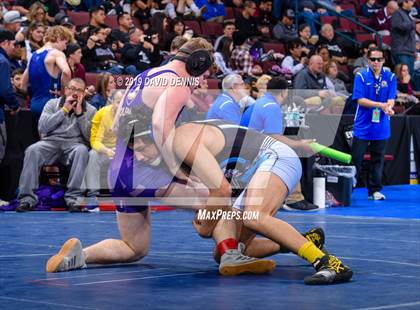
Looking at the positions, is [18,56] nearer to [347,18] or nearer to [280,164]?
[280,164]

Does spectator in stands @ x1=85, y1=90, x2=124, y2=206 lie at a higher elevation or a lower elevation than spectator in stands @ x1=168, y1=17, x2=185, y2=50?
lower

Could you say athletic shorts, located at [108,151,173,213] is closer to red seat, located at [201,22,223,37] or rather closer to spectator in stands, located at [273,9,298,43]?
red seat, located at [201,22,223,37]

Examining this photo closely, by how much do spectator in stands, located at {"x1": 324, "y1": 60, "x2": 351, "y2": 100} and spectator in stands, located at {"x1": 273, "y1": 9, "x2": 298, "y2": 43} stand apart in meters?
1.65

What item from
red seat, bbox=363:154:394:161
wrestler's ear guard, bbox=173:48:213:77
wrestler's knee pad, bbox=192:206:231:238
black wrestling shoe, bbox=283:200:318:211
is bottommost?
black wrestling shoe, bbox=283:200:318:211

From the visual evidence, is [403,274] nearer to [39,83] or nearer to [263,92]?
[263,92]

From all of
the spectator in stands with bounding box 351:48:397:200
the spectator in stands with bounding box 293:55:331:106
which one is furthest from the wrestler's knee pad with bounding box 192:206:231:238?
the spectator in stands with bounding box 293:55:331:106

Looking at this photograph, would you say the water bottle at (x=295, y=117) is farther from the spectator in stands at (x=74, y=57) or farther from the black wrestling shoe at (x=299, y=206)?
the spectator in stands at (x=74, y=57)

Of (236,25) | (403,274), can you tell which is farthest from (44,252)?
(236,25)

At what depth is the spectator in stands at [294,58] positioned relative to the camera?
16.6 m

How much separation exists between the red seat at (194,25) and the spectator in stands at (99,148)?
5.53 m

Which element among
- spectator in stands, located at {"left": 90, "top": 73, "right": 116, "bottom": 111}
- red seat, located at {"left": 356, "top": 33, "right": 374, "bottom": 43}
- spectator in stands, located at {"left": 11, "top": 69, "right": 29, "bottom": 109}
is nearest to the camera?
spectator in stands, located at {"left": 90, "top": 73, "right": 116, "bottom": 111}

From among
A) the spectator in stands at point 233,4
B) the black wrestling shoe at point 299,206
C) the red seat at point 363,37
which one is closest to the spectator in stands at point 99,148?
the black wrestling shoe at point 299,206

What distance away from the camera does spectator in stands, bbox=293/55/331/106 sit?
46.6 ft

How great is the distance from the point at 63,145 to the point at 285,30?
7.54 metres
